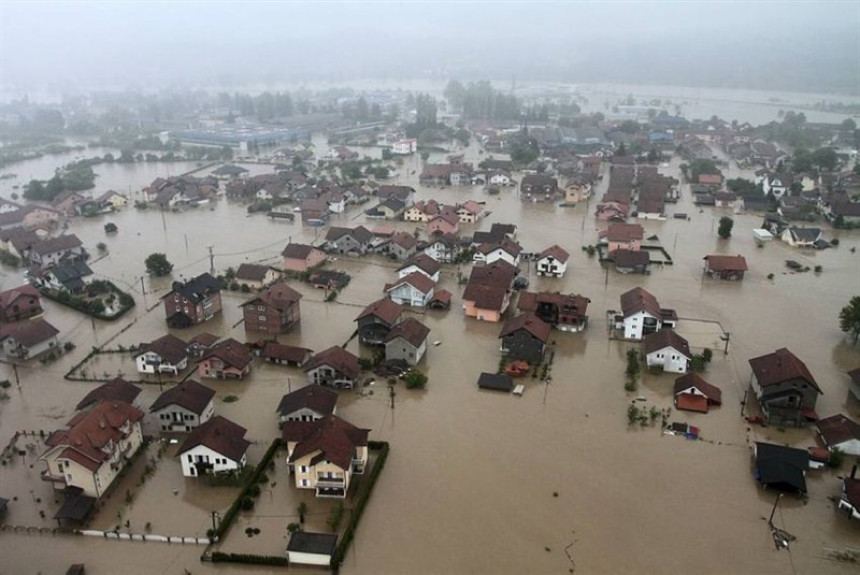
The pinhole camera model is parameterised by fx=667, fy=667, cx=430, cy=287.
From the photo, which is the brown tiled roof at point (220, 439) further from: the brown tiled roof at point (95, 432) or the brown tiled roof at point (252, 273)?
the brown tiled roof at point (252, 273)

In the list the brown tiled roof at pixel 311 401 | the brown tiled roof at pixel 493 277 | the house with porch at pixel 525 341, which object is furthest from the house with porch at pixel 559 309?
the brown tiled roof at pixel 311 401

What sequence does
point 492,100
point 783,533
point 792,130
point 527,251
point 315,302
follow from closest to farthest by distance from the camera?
point 783,533 → point 315,302 → point 527,251 → point 792,130 → point 492,100

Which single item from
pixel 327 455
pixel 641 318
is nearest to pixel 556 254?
pixel 641 318

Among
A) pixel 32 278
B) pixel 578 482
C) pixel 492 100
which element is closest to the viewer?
pixel 578 482

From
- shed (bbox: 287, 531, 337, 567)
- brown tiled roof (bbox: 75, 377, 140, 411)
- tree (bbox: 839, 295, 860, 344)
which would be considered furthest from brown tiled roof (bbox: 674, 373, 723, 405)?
brown tiled roof (bbox: 75, 377, 140, 411)

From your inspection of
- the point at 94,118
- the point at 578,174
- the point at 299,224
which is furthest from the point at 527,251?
the point at 94,118

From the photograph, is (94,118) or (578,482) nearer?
(578,482)

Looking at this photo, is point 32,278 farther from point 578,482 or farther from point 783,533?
→ point 783,533
